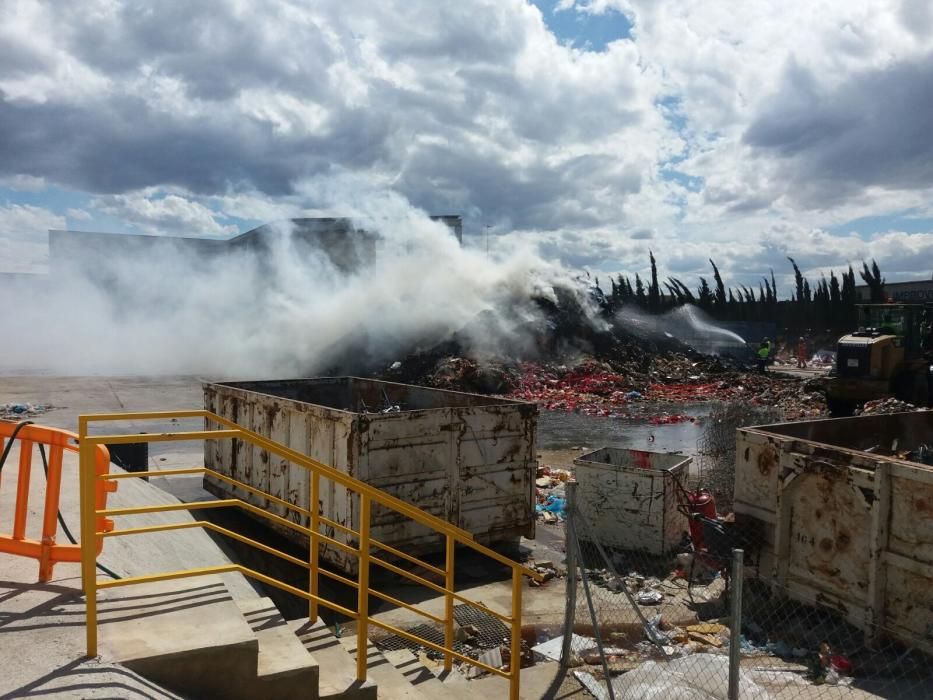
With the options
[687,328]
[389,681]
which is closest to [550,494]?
[389,681]

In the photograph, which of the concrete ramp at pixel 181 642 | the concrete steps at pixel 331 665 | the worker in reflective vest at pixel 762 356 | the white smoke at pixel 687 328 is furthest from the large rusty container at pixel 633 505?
the white smoke at pixel 687 328

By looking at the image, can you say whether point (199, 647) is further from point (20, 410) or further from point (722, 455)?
point (20, 410)

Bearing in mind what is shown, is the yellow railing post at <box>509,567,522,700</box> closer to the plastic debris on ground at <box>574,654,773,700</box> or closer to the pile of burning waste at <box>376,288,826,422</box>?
the plastic debris on ground at <box>574,654,773,700</box>

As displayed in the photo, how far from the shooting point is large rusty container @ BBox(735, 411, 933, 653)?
15.3ft

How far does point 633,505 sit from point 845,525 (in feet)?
6.90

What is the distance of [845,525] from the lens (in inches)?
202

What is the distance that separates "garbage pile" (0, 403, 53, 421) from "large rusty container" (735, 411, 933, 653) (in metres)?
15.5

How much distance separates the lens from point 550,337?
26328 mm

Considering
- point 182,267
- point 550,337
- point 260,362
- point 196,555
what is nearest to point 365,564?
point 196,555

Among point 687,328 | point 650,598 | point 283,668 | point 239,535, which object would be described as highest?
point 687,328

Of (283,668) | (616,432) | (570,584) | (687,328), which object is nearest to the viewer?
(283,668)

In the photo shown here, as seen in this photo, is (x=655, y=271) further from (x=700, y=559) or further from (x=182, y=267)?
(x=700, y=559)

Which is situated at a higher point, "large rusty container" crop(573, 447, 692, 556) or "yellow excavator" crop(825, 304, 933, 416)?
"yellow excavator" crop(825, 304, 933, 416)

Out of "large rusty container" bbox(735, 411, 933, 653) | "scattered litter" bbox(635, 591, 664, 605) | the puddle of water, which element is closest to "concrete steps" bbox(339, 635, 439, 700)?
"scattered litter" bbox(635, 591, 664, 605)
